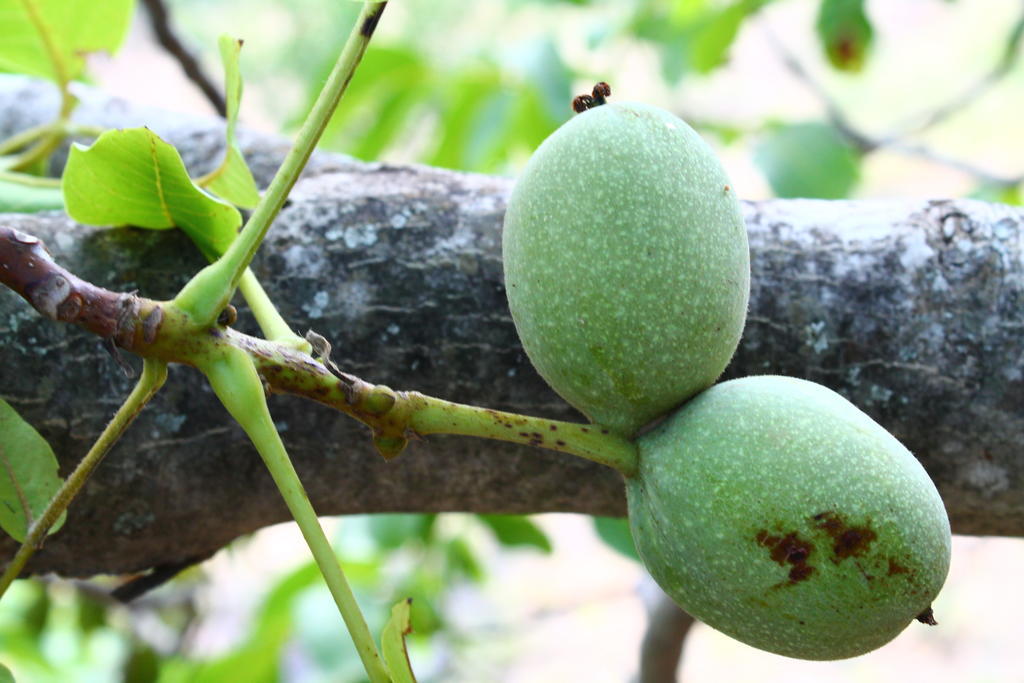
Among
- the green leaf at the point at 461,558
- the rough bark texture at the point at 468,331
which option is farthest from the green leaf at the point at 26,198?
the green leaf at the point at 461,558

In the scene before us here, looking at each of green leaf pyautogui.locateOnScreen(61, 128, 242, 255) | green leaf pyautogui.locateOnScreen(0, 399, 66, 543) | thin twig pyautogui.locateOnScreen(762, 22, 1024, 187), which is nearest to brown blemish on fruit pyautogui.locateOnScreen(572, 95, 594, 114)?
green leaf pyautogui.locateOnScreen(61, 128, 242, 255)

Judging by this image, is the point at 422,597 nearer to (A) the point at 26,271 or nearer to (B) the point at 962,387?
(B) the point at 962,387

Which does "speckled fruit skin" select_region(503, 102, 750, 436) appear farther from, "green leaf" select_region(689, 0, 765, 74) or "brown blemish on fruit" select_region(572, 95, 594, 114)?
"green leaf" select_region(689, 0, 765, 74)

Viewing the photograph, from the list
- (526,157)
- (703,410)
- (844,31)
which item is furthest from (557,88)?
(703,410)

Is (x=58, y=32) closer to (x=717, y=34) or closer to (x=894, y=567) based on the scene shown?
(x=894, y=567)

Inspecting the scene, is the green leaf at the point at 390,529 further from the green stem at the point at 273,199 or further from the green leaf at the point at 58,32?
the green stem at the point at 273,199
